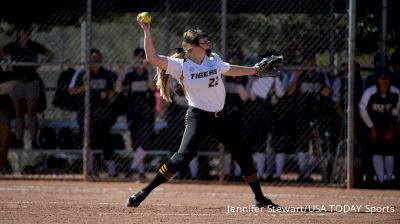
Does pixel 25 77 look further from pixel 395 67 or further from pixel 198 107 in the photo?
pixel 395 67

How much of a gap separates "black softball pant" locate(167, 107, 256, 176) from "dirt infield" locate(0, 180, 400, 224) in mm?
526

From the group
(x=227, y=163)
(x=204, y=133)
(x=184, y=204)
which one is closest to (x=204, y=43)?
(x=204, y=133)

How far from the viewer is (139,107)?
1359cm

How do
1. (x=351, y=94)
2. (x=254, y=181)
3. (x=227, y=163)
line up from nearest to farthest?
(x=254, y=181) → (x=351, y=94) → (x=227, y=163)

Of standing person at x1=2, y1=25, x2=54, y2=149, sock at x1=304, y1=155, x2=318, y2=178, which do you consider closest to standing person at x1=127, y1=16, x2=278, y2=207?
sock at x1=304, y1=155, x2=318, y2=178

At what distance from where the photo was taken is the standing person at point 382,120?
41.4 ft

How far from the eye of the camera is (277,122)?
1321 centimetres

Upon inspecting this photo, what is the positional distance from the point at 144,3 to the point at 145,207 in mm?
5336

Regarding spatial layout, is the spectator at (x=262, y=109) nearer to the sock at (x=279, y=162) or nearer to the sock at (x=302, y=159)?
the sock at (x=279, y=162)

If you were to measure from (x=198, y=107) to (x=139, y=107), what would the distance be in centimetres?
469

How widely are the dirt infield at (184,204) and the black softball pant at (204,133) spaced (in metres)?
0.53

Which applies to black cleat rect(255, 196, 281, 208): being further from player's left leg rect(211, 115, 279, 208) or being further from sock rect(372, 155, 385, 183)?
sock rect(372, 155, 385, 183)

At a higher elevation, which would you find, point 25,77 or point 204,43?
point 204,43

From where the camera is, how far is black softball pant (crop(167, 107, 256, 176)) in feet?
29.2
